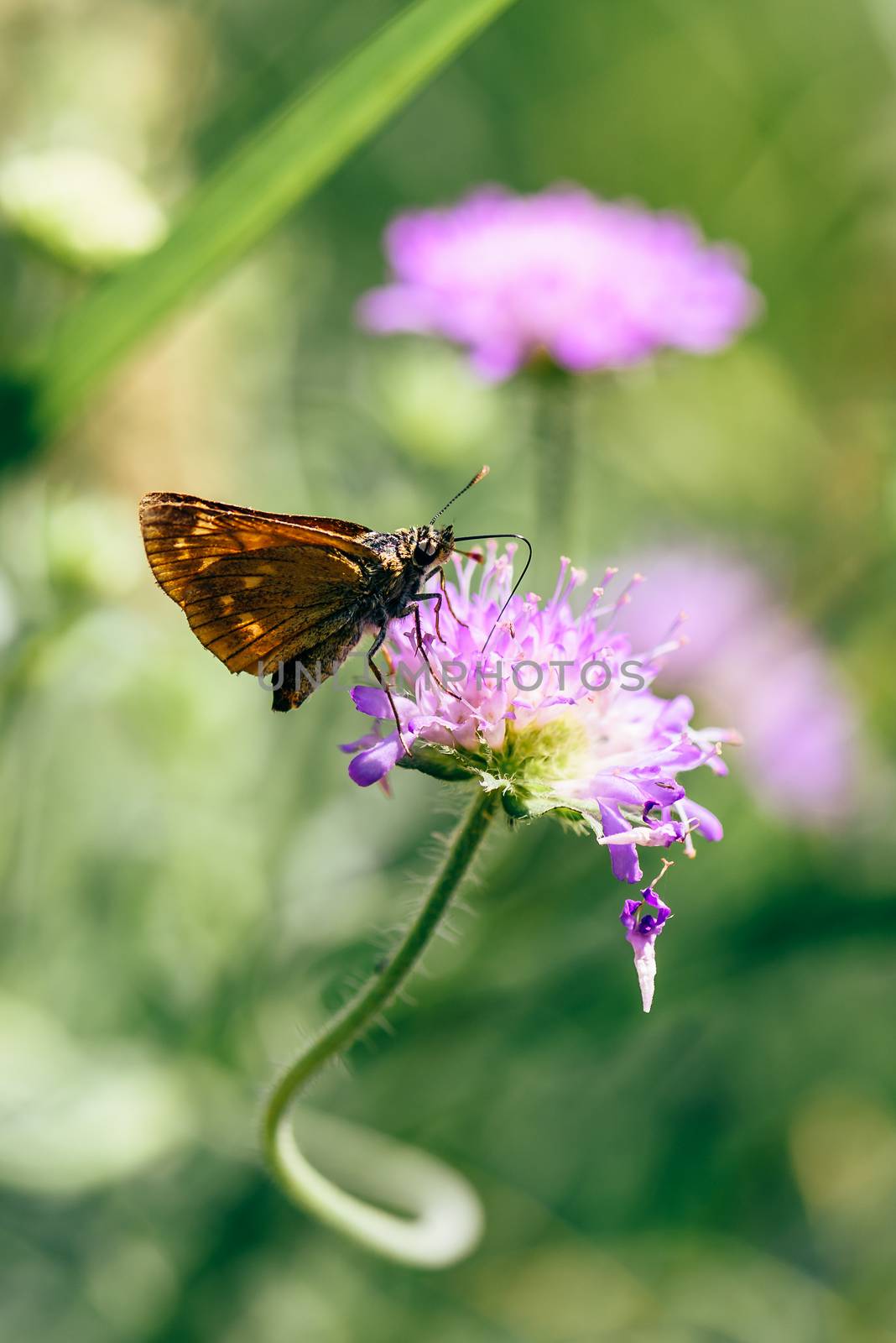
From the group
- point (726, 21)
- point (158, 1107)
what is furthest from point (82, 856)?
point (726, 21)

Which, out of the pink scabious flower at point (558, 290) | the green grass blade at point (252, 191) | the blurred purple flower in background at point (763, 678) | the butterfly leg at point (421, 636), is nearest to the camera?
the butterfly leg at point (421, 636)

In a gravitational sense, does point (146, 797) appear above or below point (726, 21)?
below

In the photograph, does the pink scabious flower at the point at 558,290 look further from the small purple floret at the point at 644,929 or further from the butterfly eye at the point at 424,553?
the small purple floret at the point at 644,929

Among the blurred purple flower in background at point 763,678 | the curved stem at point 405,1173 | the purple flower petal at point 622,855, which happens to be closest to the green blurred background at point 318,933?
the blurred purple flower in background at point 763,678

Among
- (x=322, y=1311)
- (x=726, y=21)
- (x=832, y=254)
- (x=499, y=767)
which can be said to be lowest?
(x=322, y=1311)

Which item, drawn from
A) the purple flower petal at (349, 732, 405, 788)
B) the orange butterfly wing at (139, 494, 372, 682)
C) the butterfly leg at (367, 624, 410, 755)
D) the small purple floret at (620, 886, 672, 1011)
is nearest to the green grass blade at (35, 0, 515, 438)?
the orange butterfly wing at (139, 494, 372, 682)

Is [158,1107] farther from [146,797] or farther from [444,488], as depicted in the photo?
[444,488]

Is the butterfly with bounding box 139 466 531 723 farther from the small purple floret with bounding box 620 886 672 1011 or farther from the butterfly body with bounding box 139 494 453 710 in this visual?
the small purple floret with bounding box 620 886 672 1011
